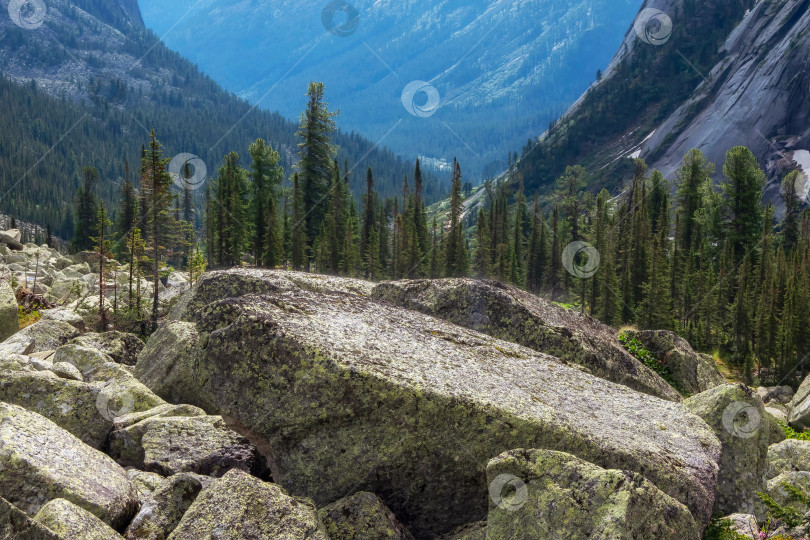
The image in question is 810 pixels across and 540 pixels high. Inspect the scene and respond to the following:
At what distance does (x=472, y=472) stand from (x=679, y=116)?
20275 centimetres

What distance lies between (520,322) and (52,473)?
27.4 feet

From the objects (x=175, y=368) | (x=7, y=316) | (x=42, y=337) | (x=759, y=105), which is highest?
(x=759, y=105)

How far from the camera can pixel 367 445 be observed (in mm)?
7469

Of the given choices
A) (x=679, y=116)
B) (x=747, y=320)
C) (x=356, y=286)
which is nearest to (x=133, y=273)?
(x=356, y=286)

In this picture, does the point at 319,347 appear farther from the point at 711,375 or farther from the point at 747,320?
the point at 747,320

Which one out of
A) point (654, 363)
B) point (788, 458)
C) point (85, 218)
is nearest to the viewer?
point (788, 458)

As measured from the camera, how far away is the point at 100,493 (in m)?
6.76

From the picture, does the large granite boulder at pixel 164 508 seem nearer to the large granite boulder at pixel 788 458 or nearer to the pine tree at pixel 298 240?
the large granite boulder at pixel 788 458

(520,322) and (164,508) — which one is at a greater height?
(520,322)

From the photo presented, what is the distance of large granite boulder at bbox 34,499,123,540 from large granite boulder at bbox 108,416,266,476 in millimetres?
1857

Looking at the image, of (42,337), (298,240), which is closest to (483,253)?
(298,240)

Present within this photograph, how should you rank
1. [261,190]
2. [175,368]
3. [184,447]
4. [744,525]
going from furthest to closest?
[261,190]
[175,368]
[184,447]
[744,525]

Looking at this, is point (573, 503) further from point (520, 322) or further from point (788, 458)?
point (788, 458)

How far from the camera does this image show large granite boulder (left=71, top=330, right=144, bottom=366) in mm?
15750
